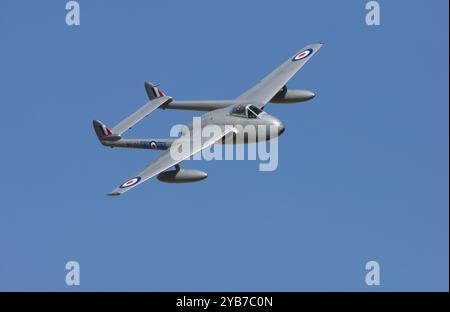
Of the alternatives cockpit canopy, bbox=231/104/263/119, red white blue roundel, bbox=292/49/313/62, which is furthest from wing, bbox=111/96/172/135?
red white blue roundel, bbox=292/49/313/62

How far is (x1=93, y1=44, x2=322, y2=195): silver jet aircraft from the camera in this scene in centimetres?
5513

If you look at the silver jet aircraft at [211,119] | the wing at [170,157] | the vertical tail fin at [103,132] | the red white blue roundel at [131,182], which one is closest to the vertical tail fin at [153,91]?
the silver jet aircraft at [211,119]

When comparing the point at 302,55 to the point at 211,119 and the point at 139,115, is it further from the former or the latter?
the point at 139,115

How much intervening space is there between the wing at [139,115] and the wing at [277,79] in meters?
5.68

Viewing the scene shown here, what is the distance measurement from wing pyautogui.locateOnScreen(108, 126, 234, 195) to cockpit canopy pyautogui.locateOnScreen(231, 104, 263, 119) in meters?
1.27

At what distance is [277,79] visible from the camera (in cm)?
6431

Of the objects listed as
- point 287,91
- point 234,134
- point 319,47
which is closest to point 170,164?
point 234,134

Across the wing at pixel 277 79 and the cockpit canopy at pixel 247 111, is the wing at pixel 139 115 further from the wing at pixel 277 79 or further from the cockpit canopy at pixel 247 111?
the cockpit canopy at pixel 247 111

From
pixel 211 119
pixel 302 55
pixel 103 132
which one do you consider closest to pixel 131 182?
pixel 211 119

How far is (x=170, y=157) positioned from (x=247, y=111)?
20.0 ft

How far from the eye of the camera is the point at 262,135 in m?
57.4

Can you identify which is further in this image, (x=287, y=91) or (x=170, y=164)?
(x=287, y=91)

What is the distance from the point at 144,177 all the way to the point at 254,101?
10886mm

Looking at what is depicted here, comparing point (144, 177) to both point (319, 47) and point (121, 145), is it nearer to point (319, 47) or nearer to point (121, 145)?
point (121, 145)
